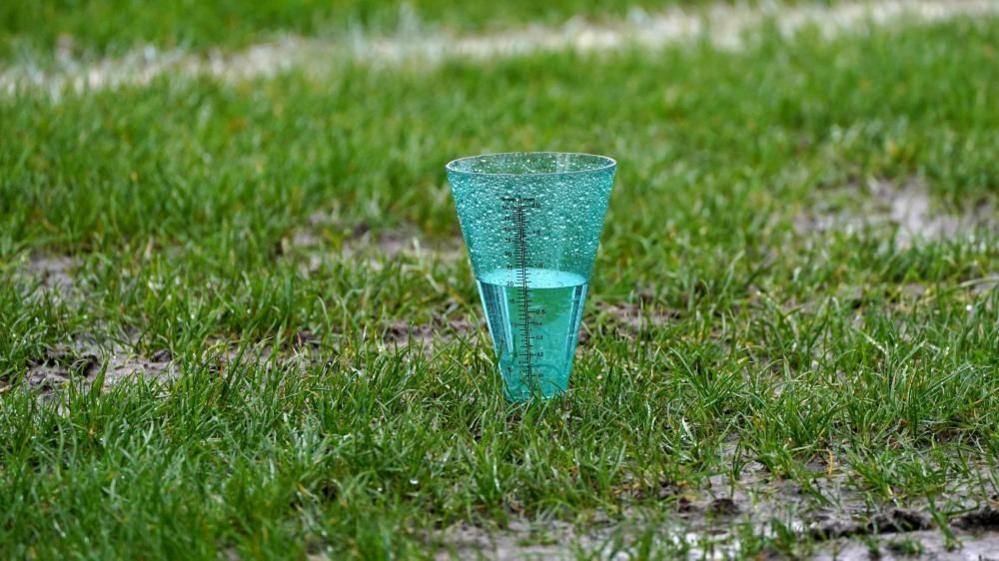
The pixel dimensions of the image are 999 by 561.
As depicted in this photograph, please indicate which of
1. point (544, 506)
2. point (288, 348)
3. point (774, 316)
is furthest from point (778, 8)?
point (544, 506)

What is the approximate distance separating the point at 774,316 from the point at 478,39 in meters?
4.36

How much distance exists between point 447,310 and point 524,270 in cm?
100

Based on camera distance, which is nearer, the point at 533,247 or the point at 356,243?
the point at 533,247

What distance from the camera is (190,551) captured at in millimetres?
2281

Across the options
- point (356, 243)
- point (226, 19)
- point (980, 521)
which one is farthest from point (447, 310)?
point (226, 19)

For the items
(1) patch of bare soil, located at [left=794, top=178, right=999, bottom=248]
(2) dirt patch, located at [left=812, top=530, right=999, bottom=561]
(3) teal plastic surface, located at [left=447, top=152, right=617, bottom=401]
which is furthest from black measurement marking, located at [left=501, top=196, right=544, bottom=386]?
(1) patch of bare soil, located at [left=794, top=178, right=999, bottom=248]

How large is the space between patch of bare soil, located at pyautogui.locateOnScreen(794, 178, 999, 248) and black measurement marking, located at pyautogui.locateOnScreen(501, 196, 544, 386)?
1.87 m

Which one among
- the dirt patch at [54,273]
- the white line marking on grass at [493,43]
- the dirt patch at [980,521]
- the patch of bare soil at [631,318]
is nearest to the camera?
the dirt patch at [980,521]

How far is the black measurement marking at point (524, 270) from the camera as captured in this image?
8.95ft

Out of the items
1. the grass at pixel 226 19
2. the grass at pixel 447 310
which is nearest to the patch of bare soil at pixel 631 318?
the grass at pixel 447 310

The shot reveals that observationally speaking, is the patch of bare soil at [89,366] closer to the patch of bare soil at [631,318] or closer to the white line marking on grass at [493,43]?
the patch of bare soil at [631,318]

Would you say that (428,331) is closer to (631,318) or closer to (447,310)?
(447,310)

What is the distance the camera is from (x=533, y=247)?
277 cm

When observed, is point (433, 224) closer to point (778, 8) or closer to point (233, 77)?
point (233, 77)
